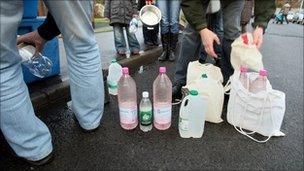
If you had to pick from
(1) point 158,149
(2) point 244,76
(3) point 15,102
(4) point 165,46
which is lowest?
(1) point 158,149

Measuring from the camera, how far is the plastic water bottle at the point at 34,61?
185 cm

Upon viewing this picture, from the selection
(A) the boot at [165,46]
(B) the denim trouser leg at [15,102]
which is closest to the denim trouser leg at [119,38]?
(A) the boot at [165,46]

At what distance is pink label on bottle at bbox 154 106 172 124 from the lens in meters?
1.86

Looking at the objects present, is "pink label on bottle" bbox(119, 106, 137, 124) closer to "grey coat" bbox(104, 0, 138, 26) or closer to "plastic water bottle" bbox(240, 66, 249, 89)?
"plastic water bottle" bbox(240, 66, 249, 89)

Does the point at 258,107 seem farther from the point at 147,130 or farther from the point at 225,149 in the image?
the point at 147,130

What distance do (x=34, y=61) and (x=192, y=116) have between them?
1176 mm

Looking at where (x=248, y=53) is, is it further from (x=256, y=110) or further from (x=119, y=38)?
(x=119, y=38)

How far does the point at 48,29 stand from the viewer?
5.52ft

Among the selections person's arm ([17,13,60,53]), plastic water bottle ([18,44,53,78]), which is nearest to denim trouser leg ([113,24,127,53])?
plastic water bottle ([18,44,53,78])

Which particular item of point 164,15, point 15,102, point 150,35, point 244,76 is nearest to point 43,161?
point 15,102

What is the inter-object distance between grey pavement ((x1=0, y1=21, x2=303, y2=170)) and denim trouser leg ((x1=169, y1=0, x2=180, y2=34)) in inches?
62.5

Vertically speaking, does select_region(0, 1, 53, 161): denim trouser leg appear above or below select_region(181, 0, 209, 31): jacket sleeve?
below

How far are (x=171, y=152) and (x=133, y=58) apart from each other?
184cm

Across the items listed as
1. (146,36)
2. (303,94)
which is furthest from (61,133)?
(146,36)
